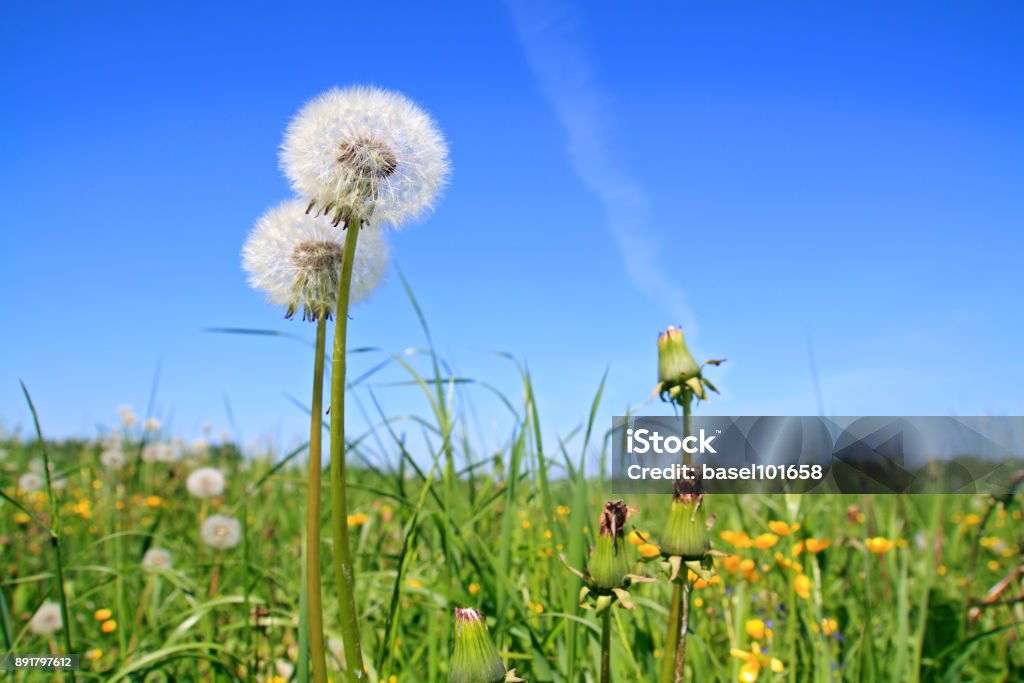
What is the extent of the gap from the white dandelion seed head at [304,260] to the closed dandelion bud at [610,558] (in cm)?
73

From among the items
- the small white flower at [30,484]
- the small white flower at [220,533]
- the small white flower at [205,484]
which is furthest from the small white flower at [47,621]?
the small white flower at [30,484]

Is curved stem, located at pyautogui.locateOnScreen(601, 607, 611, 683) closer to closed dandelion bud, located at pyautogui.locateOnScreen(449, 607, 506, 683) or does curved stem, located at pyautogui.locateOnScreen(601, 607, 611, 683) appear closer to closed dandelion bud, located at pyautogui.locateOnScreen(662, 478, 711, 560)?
closed dandelion bud, located at pyautogui.locateOnScreen(662, 478, 711, 560)

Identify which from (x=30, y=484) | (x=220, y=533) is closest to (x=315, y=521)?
(x=220, y=533)

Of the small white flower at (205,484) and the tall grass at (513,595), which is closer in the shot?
the tall grass at (513,595)

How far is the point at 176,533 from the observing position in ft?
15.3

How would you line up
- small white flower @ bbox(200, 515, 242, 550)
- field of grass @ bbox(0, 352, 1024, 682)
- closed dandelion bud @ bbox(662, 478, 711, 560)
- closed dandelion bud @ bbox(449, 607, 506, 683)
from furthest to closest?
small white flower @ bbox(200, 515, 242, 550) < field of grass @ bbox(0, 352, 1024, 682) < closed dandelion bud @ bbox(662, 478, 711, 560) < closed dandelion bud @ bbox(449, 607, 506, 683)

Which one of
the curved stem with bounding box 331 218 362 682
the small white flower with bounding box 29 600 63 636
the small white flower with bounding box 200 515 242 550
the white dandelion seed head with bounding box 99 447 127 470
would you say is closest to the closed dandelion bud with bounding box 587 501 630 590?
the curved stem with bounding box 331 218 362 682

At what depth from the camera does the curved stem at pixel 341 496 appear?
1314 mm

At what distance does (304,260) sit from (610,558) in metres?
0.90

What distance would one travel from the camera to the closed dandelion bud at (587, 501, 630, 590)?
60.7 inches

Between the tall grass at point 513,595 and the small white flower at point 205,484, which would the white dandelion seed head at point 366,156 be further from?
the small white flower at point 205,484

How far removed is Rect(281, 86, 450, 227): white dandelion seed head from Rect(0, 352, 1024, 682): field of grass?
2.57ft

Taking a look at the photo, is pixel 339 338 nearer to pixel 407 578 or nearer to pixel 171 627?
pixel 407 578

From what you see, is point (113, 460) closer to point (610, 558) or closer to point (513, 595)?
point (513, 595)
